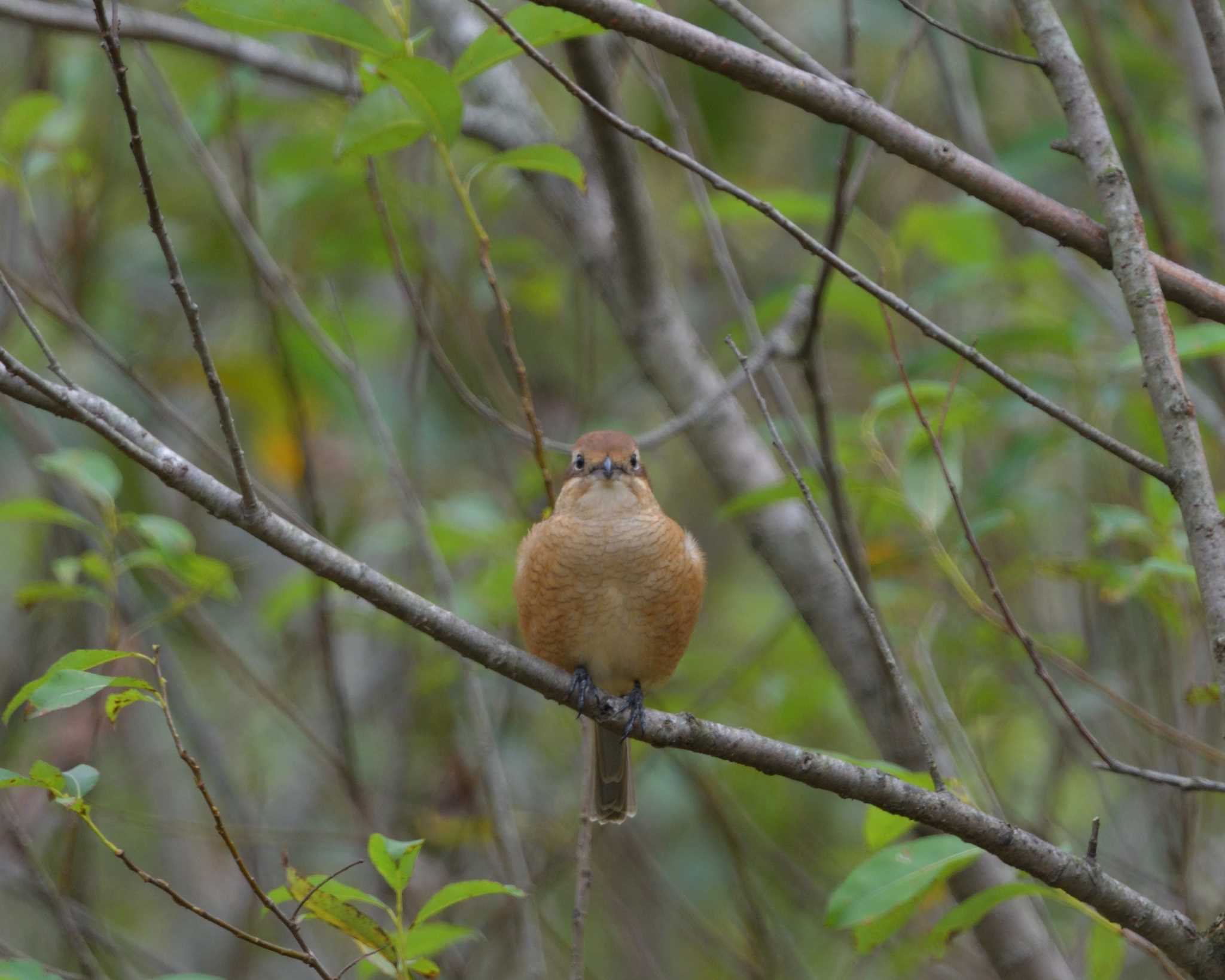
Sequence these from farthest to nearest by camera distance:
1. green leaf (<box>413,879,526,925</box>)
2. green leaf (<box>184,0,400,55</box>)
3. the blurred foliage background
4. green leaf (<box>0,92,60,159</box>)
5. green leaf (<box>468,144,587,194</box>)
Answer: the blurred foliage background < green leaf (<box>0,92,60,159</box>) < green leaf (<box>468,144,587,194</box>) < green leaf (<box>184,0,400,55</box>) < green leaf (<box>413,879,526,925</box>)

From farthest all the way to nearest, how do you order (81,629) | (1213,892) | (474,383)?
(474,383)
(81,629)
(1213,892)

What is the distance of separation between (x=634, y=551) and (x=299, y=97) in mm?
3632

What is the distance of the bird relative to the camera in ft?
13.9

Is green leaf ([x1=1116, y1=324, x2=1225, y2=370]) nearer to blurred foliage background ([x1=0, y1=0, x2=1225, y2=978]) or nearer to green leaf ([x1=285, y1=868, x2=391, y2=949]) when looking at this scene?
blurred foliage background ([x1=0, y1=0, x2=1225, y2=978])

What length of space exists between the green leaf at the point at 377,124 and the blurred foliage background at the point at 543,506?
1467mm

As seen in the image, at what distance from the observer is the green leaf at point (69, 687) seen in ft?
8.46

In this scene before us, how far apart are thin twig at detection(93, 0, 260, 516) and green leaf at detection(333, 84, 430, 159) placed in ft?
2.48

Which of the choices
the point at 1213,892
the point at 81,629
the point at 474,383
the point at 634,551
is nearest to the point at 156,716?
the point at 81,629

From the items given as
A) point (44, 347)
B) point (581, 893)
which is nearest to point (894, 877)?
point (581, 893)

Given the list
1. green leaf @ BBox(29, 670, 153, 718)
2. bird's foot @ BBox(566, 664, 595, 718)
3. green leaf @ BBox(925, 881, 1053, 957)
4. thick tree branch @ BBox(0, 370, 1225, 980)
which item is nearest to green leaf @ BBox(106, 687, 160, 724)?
green leaf @ BBox(29, 670, 153, 718)

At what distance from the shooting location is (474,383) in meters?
7.23

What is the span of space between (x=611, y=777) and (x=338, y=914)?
214 centimetres

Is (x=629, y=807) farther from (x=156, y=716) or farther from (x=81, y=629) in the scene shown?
(x=156, y=716)

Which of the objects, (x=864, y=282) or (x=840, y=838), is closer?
(x=864, y=282)
